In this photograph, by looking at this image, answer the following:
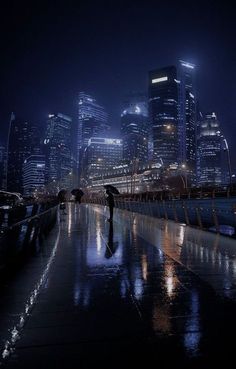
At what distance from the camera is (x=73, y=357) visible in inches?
159

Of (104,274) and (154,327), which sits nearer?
(154,327)

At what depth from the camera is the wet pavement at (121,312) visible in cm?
408

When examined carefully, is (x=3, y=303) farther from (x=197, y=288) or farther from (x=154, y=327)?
(x=197, y=288)

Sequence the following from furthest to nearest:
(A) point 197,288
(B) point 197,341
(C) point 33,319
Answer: (A) point 197,288 < (C) point 33,319 < (B) point 197,341

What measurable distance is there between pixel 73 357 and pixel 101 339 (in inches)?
21.8

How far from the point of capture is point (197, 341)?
4430 mm

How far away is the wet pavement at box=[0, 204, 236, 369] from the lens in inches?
161

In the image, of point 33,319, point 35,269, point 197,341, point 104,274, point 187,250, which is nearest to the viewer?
point 197,341

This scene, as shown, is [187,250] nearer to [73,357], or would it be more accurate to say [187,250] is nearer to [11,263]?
[11,263]

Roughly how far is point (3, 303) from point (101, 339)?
89.5 inches

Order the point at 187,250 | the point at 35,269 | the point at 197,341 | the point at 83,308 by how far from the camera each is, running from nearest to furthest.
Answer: the point at 197,341 < the point at 83,308 < the point at 35,269 < the point at 187,250

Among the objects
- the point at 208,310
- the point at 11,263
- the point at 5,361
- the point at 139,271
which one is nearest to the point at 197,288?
the point at 208,310

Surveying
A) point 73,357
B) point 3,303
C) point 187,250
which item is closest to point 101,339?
point 73,357

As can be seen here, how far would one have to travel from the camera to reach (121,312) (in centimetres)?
555
